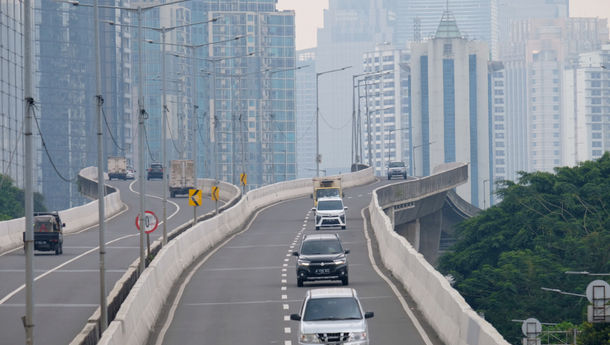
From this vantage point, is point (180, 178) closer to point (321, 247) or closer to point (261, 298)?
point (321, 247)

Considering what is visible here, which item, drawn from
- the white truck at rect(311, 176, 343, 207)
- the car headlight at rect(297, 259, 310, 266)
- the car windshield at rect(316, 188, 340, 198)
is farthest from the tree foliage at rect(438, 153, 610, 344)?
the car headlight at rect(297, 259, 310, 266)

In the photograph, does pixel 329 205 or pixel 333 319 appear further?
pixel 329 205

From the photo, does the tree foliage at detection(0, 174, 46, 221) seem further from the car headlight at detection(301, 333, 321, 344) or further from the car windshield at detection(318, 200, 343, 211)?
the car headlight at detection(301, 333, 321, 344)

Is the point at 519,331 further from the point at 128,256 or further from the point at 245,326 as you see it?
the point at 245,326

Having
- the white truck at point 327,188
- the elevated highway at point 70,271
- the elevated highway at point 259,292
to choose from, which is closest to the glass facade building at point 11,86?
the elevated highway at point 70,271

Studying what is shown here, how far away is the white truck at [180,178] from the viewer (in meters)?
95.7

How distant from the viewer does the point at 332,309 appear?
25516mm

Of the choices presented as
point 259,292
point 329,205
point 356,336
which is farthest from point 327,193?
point 356,336

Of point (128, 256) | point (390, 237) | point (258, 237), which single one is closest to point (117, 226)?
point (258, 237)

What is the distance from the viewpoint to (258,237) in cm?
6162

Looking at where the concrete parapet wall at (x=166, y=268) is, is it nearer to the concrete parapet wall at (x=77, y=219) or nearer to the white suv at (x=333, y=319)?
the white suv at (x=333, y=319)

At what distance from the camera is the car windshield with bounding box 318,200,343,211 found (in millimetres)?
65625

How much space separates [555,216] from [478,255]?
600 centimetres

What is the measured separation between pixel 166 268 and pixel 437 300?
12908 mm
